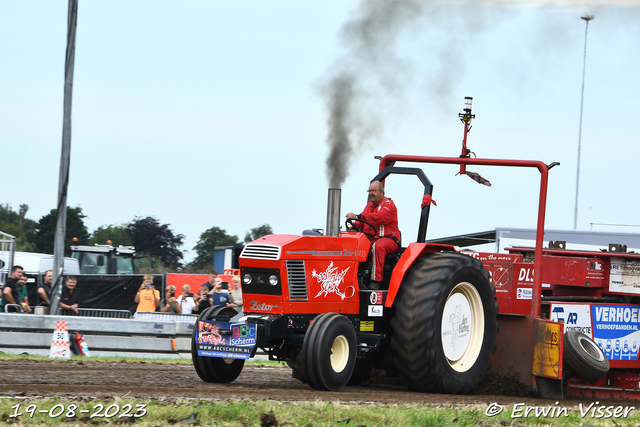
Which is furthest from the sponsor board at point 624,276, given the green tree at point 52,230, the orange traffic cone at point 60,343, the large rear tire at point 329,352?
the green tree at point 52,230

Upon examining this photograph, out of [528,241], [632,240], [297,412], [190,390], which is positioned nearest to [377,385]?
[190,390]

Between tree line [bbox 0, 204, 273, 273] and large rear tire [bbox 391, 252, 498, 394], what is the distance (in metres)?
36.1

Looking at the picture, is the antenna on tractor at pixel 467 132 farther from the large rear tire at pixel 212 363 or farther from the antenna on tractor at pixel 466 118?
the large rear tire at pixel 212 363

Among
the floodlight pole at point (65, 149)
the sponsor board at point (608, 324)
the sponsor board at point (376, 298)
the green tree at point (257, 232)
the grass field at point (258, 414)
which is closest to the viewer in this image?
the grass field at point (258, 414)

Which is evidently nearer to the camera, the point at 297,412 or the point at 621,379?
the point at 297,412

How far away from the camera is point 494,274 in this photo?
9320 mm

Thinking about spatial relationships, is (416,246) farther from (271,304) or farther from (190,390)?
(190,390)

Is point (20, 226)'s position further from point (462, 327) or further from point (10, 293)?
point (462, 327)

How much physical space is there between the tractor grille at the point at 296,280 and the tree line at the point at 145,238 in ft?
120

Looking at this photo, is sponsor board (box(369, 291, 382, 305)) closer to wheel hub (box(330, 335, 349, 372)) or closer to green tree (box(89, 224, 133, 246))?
wheel hub (box(330, 335, 349, 372))

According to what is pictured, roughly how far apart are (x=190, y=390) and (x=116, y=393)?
2.31 feet

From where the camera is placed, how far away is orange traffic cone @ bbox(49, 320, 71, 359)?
11.2m

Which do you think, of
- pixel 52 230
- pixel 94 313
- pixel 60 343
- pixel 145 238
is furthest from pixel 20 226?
pixel 60 343

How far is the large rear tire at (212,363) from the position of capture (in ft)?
26.1
